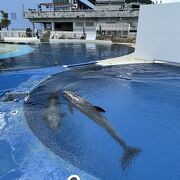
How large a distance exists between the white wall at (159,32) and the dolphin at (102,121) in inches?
328

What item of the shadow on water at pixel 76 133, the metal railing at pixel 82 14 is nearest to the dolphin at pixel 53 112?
the shadow on water at pixel 76 133

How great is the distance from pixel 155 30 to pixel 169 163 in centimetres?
1077

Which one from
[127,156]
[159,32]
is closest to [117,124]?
[127,156]

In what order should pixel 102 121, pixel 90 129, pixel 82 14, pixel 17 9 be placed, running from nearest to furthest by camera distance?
pixel 102 121 < pixel 90 129 < pixel 82 14 < pixel 17 9

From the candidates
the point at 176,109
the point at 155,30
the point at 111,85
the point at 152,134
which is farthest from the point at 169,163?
the point at 155,30

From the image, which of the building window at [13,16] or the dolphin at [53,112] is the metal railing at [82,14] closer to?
the building window at [13,16]

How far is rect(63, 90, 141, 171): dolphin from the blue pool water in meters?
0.11

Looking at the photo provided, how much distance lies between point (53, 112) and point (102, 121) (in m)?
1.82

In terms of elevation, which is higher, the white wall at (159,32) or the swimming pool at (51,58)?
the white wall at (159,32)

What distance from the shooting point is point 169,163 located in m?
5.09

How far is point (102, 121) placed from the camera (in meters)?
6.16

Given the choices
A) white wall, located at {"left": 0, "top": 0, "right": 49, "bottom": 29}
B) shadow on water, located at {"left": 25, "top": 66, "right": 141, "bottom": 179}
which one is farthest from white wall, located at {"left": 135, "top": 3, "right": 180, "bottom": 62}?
white wall, located at {"left": 0, "top": 0, "right": 49, "bottom": 29}

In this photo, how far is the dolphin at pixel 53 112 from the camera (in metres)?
6.59

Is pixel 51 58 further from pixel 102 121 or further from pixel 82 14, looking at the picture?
pixel 82 14
